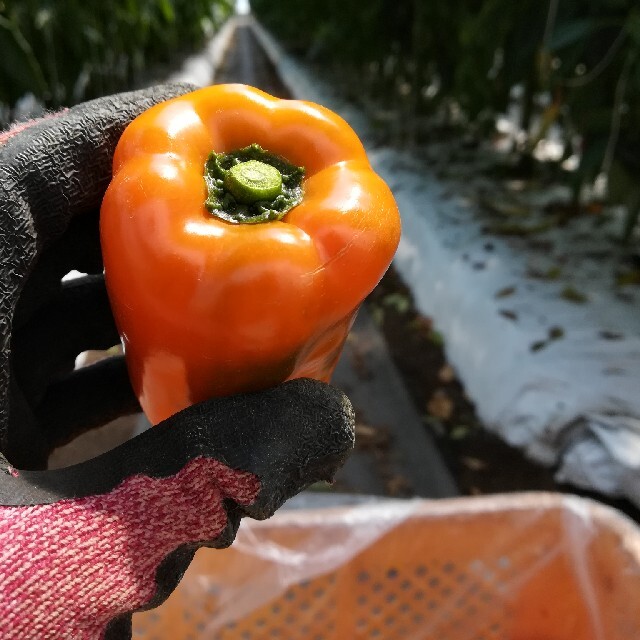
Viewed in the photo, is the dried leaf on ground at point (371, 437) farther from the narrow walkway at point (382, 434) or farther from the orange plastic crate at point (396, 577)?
the orange plastic crate at point (396, 577)

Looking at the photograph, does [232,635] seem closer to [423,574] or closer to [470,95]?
[423,574]

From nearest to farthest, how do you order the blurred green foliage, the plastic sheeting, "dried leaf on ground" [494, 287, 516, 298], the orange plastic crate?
1. the orange plastic crate
2. the plastic sheeting
3. "dried leaf on ground" [494, 287, 516, 298]
4. the blurred green foliage

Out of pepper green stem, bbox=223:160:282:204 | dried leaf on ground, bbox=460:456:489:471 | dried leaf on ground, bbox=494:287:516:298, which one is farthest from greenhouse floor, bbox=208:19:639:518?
pepper green stem, bbox=223:160:282:204

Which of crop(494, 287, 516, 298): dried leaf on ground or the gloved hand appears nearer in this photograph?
the gloved hand

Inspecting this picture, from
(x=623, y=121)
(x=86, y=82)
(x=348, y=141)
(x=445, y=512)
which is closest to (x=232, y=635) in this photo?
Result: (x=445, y=512)

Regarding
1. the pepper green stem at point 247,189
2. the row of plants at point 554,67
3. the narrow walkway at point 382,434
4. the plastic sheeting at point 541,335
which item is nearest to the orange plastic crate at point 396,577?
the plastic sheeting at point 541,335

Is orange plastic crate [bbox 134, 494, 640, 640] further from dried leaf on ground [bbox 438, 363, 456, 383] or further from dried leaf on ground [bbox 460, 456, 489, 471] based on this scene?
dried leaf on ground [bbox 438, 363, 456, 383]
